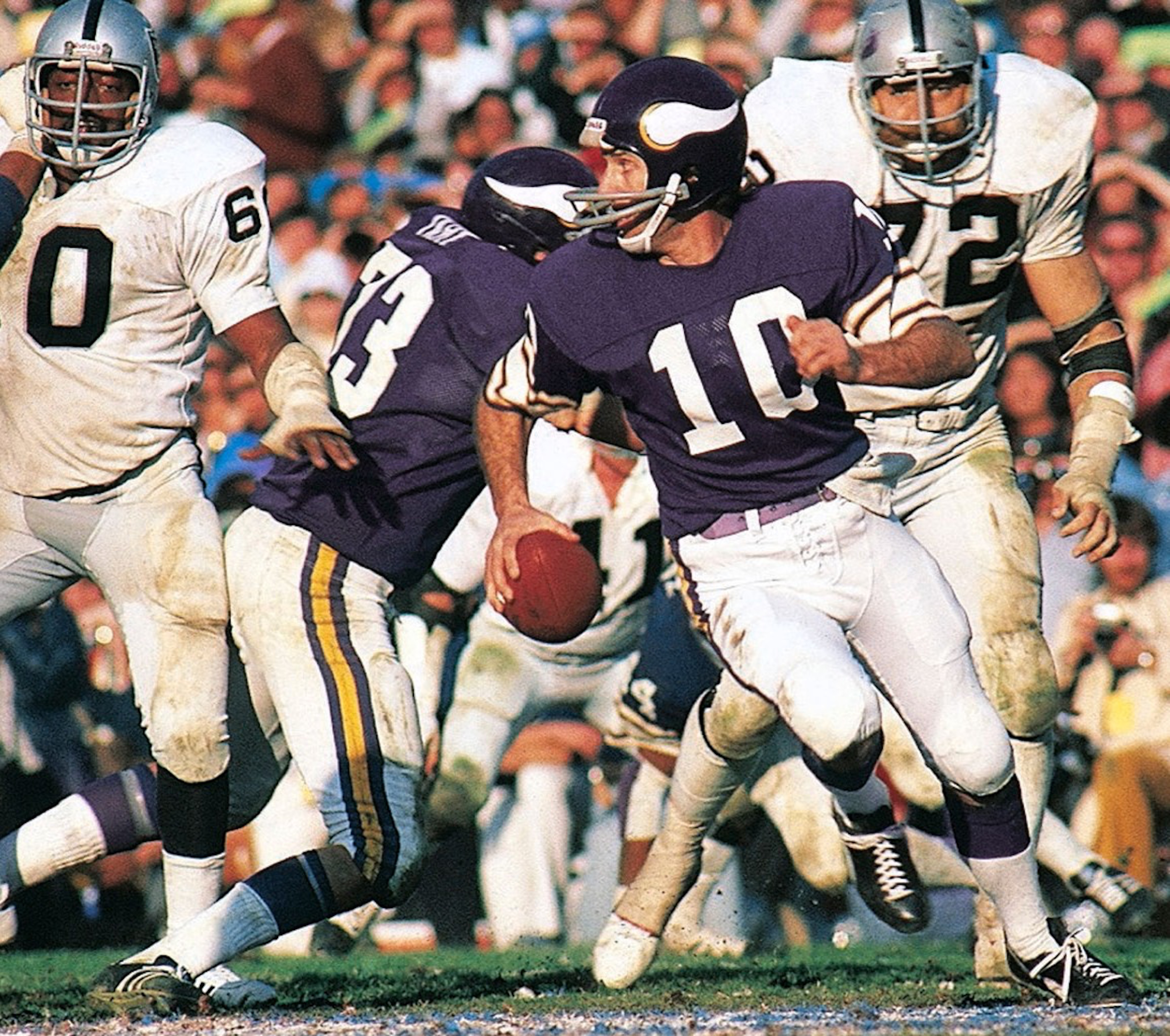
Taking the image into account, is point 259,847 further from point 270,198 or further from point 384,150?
point 384,150

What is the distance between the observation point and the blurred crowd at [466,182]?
7.48 meters

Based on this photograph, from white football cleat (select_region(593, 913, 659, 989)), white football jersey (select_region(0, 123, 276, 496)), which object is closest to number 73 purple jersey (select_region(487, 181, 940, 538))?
white football jersey (select_region(0, 123, 276, 496))

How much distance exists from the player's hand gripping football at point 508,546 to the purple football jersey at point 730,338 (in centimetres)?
25

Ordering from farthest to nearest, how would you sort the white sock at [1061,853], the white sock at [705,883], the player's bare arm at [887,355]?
the white sock at [705,883] < the white sock at [1061,853] < the player's bare arm at [887,355]

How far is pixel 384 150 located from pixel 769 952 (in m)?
4.85

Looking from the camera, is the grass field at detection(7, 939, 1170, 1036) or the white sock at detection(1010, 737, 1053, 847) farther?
the white sock at detection(1010, 737, 1053, 847)

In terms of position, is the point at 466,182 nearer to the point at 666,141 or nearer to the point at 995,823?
the point at 666,141

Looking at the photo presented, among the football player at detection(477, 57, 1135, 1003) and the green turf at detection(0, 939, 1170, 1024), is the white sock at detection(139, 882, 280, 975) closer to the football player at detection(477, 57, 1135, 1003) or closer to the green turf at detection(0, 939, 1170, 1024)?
the green turf at detection(0, 939, 1170, 1024)

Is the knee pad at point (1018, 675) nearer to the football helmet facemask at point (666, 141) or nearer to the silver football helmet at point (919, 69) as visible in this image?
the silver football helmet at point (919, 69)

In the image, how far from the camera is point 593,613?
14.9 feet

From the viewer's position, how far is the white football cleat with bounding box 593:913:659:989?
16.4 ft

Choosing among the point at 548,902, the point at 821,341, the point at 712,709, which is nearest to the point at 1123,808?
the point at 548,902

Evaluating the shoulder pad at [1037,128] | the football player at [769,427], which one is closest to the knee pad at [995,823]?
the football player at [769,427]

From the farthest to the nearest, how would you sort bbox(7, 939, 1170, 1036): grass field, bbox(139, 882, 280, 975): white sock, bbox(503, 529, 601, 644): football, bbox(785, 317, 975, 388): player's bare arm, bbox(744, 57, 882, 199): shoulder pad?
bbox(744, 57, 882, 199): shoulder pad
bbox(139, 882, 280, 975): white sock
bbox(503, 529, 601, 644): football
bbox(7, 939, 1170, 1036): grass field
bbox(785, 317, 975, 388): player's bare arm
